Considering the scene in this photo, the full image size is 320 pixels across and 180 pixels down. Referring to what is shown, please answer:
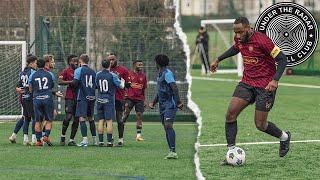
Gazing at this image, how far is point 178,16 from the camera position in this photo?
859 centimetres

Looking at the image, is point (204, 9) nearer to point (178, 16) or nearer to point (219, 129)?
point (219, 129)

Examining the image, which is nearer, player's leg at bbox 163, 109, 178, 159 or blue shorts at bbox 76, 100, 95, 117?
player's leg at bbox 163, 109, 178, 159

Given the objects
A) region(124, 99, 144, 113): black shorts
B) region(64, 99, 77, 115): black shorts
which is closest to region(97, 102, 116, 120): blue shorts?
region(64, 99, 77, 115): black shorts

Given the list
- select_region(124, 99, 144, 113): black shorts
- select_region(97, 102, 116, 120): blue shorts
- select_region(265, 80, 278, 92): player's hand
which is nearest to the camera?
select_region(265, 80, 278, 92): player's hand

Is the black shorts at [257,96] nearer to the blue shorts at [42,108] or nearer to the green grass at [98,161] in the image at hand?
the green grass at [98,161]

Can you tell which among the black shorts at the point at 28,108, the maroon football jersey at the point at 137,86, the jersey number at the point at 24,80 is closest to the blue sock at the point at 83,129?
the black shorts at the point at 28,108

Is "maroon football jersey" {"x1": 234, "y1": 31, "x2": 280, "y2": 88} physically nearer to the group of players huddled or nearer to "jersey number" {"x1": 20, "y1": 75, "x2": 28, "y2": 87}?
the group of players huddled

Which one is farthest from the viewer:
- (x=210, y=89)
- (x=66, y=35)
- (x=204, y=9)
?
(x=210, y=89)

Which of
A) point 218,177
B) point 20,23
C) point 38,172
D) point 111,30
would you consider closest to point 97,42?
point 111,30

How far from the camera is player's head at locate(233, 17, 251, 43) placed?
1257 centimetres

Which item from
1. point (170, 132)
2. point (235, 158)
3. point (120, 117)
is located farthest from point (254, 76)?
point (120, 117)

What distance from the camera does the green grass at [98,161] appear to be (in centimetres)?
1269

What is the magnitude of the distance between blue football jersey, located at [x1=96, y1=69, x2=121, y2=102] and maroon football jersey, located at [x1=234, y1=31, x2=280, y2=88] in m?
5.07

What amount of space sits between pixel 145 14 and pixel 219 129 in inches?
316
